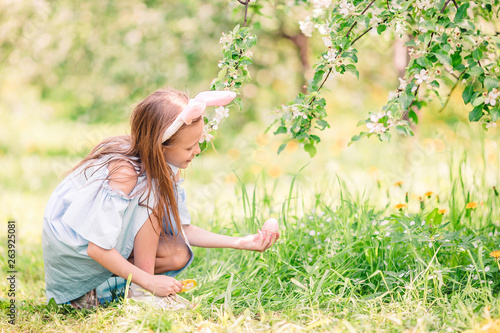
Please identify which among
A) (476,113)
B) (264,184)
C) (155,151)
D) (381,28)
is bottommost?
(264,184)

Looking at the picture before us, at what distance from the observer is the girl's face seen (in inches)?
71.2

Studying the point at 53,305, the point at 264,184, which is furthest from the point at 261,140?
the point at 53,305

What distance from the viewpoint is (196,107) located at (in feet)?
5.57

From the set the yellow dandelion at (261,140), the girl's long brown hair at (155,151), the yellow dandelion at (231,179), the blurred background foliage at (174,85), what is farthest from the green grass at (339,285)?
the yellow dandelion at (261,140)

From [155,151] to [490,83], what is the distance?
1.13 meters

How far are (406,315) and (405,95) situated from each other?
0.72 metres

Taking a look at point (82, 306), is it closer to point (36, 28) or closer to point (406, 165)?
point (406, 165)

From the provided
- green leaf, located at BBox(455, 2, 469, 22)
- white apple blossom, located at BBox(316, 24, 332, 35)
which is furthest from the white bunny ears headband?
green leaf, located at BBox(455, 2, 469, 22)

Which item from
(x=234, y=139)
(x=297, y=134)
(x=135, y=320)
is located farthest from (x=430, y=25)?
(x=234, y=139)

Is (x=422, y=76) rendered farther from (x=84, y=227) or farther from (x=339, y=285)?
(x=84, y=227)

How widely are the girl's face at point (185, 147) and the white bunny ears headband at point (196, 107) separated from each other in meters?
0.04

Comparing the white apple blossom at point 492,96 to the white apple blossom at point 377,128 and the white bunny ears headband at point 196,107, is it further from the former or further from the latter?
the white bunny ears headband at point 196,107

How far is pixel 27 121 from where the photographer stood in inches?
214

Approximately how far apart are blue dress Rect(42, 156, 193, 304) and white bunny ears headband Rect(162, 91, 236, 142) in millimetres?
194
